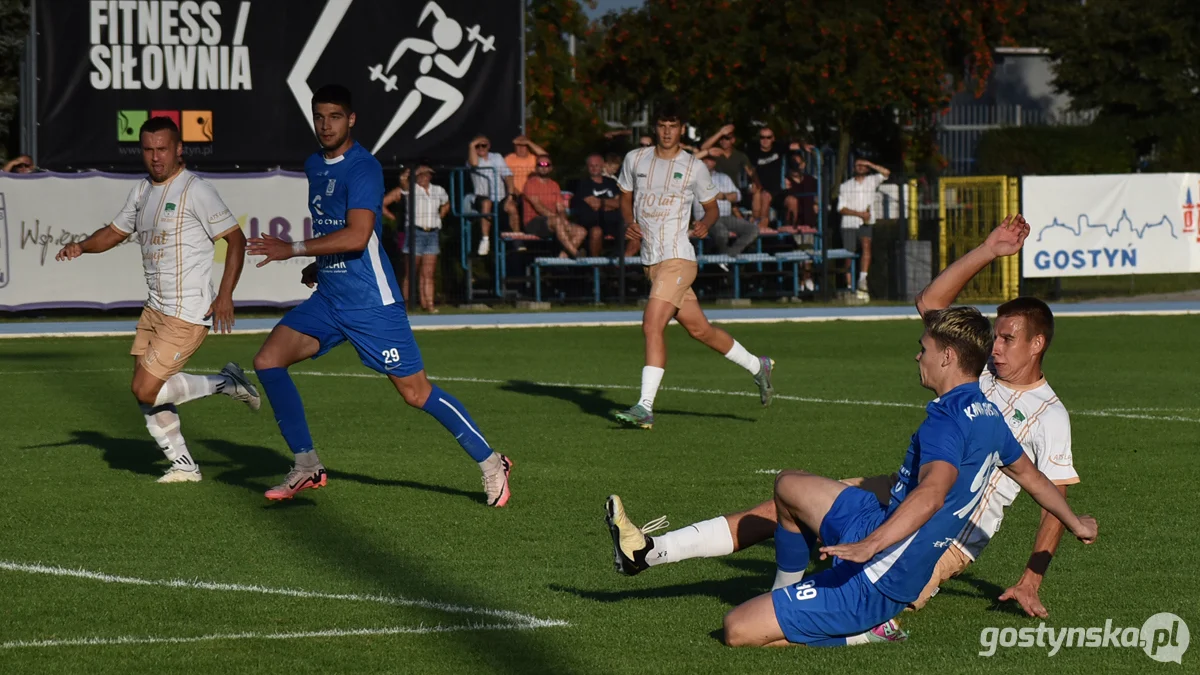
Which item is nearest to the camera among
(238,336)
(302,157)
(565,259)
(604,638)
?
(604,638)

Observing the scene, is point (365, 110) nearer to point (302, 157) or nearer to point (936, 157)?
point (302, 157)

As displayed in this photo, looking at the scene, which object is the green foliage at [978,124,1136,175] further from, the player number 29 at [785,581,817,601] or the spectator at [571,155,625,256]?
the player number 29 at [785,581,817,601]

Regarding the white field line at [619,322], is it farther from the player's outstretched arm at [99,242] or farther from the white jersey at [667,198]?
the player's outstretched arm at [99,242]

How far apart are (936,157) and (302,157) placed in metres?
17.7

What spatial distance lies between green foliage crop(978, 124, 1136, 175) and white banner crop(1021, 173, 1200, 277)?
1227cm

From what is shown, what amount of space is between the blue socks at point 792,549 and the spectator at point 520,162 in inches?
696

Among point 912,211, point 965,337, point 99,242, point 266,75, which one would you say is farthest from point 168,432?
point 912,211

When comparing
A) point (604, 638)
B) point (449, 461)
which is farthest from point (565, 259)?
point (604, 638)

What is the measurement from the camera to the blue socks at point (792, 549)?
618cm

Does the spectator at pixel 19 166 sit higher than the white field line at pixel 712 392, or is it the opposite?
the spectator at pixel 19 166

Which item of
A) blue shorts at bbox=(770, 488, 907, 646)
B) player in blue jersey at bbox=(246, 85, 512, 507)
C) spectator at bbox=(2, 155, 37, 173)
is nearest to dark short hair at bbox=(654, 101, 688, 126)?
player in blue jersey at bbox=(246, 85, 512, 507)

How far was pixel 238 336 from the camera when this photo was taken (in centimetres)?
2036

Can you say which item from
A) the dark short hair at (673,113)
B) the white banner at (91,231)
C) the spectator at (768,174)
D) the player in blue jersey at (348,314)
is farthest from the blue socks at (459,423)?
the spectator at (768,174)

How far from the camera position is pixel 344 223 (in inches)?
345
